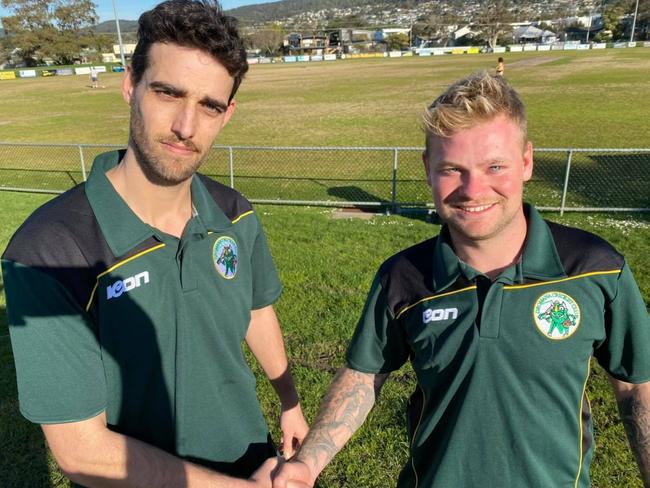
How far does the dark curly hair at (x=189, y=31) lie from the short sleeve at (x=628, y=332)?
173cm

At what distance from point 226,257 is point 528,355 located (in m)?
1.28

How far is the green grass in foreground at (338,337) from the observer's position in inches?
149

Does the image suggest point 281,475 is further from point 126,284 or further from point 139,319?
point 126,284

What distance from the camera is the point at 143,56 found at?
2.01 metres

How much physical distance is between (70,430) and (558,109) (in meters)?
25.8

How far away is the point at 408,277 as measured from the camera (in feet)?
6.82

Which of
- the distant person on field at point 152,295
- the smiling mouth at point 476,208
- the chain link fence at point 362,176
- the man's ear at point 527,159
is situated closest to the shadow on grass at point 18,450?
the distant person on field at point 152,295

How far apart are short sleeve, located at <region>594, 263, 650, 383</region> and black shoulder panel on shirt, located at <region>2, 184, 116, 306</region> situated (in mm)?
1827

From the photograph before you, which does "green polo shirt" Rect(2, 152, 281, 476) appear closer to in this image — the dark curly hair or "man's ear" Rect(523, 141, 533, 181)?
the dark curly hair

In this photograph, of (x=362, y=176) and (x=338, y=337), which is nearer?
(x=338, y=337)

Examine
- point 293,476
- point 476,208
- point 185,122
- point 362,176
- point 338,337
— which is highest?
point 185,122

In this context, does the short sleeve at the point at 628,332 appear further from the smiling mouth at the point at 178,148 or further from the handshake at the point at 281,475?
the smiling mouth at the point at 178,148

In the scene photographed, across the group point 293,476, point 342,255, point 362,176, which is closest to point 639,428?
point 293,476

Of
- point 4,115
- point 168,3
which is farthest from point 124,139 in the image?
point 168,3
